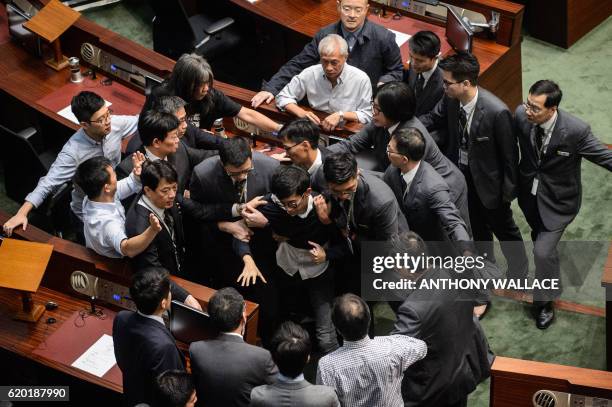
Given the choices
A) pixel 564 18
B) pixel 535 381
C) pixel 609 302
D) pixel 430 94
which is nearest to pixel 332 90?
pixel 430 94

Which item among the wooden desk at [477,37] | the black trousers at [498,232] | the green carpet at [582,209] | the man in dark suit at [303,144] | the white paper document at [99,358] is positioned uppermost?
the man in dark suit at [303,144]

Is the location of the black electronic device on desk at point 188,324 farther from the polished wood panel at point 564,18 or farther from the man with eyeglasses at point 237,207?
the polished wood panel at point 564,18

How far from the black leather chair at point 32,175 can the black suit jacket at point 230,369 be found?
156 centimetres

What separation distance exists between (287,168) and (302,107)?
1179mm

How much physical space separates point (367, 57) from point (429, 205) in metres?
1.31

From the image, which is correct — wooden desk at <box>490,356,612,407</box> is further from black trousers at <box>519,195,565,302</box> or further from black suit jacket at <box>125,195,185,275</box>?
black suit jacket at <box>125,195,185,275</box>

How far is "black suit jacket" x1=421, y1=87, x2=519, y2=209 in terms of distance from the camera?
4.58 m

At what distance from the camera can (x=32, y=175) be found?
5223 millimetres

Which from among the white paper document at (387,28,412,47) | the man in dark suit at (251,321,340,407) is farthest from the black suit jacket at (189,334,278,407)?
the white paper document at (387,28,412,47)

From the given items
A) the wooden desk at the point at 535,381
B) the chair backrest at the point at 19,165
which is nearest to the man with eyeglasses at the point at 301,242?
the wooden desk at the point at 535,381

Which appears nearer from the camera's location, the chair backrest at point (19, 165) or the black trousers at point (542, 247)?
the black trousers at point (542, 247)

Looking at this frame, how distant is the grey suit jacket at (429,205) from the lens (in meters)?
4.23

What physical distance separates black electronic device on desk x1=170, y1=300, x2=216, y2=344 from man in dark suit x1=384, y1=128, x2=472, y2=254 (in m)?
1.02

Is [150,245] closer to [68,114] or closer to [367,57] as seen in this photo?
[68,114]
